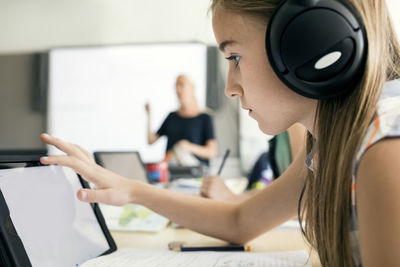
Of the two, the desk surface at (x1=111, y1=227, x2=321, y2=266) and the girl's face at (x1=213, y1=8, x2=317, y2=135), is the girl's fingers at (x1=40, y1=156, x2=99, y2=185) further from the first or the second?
the girl's face at (x1=213, y1=8, x2=317, y2=135)

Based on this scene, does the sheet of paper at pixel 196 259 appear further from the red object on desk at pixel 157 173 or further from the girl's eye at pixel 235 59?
the red object on desk at pixel 157 173

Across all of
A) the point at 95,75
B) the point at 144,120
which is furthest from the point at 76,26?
the point at 144,120

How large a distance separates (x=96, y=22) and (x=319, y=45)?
4.08m

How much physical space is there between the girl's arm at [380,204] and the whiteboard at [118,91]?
142 inches

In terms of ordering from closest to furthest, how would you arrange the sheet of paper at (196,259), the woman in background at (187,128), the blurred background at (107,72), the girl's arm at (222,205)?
1. the sheet of paper at (196,259)
2. the girl's arm at (222,205)
3. the woman in background at (187,128)
4. the blurred background at (107,72)

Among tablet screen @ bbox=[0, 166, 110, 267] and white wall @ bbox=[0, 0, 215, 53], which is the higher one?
white wall @ bbox=[0, 0, 215, 53]

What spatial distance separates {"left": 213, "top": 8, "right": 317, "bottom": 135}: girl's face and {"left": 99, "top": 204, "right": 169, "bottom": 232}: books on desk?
1.60 ft

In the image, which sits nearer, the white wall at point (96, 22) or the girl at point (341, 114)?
the girl at point (341, 114)

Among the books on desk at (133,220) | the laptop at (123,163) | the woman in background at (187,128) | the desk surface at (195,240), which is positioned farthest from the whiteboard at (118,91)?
the desk surface at (195,240)

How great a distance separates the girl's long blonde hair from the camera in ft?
1.42

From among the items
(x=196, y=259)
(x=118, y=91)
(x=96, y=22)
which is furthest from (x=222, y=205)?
(x=96, y=22)

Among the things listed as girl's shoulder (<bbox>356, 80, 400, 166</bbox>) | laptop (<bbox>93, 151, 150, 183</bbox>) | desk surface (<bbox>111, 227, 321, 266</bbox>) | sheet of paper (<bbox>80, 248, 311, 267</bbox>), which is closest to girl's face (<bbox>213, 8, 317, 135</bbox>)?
girl's shoulder (<bbox>356, 80, 400, 166</bbox>)

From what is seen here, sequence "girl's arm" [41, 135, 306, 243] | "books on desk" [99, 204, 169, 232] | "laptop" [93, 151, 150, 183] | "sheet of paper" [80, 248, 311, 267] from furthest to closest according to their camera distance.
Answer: "laptop" [93, 151, 150, 183], "books on desk" [99, 204, 169, 232], "girl's arm" [41, 135, 306, 243], "sheet of paper" [80, 248, 311, 267]

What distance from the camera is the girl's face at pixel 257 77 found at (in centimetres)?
54
